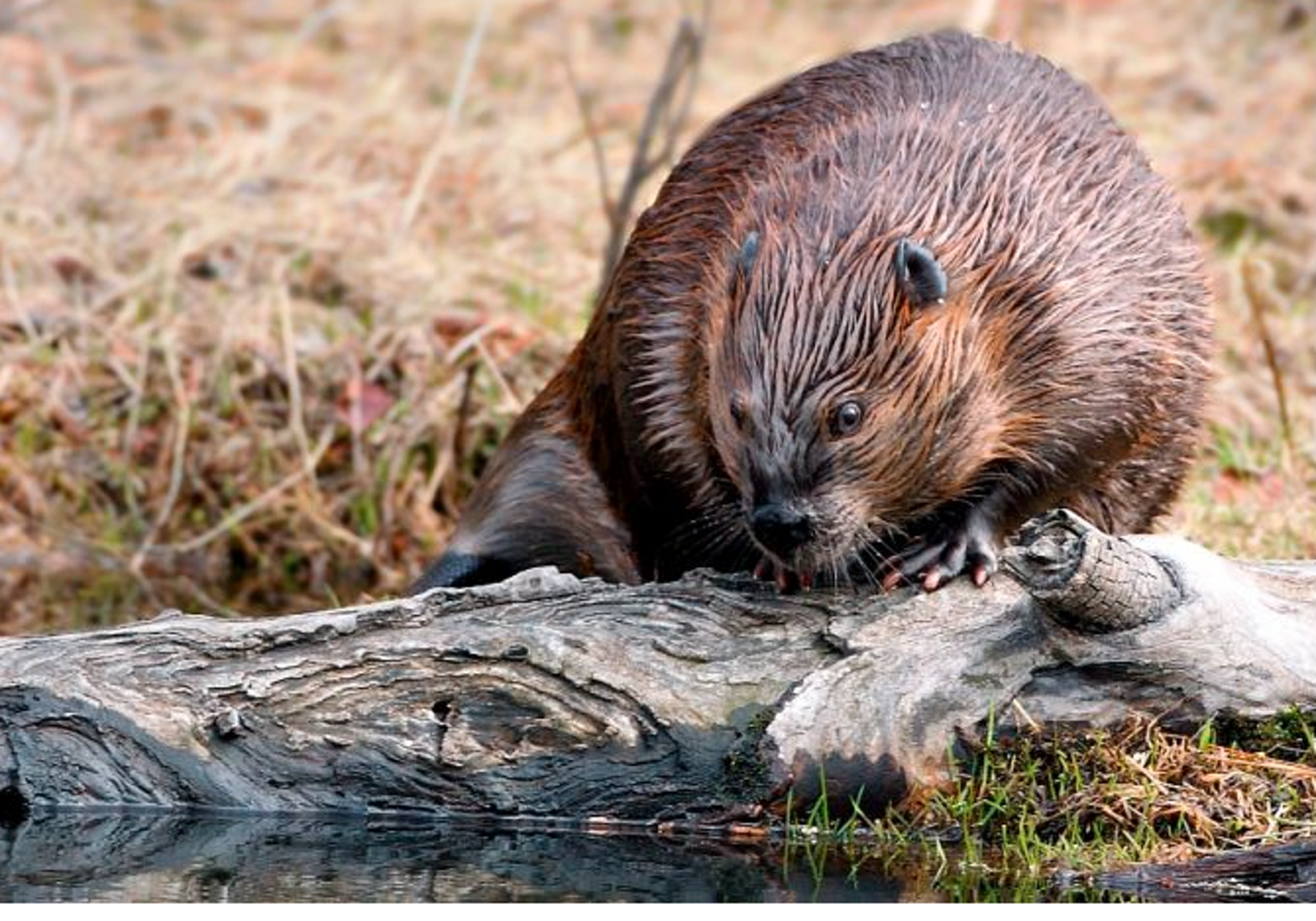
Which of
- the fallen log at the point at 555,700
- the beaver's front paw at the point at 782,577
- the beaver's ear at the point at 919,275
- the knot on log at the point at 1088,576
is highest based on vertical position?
the beaver's ear at the point at 919,275

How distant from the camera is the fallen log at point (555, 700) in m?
5.35

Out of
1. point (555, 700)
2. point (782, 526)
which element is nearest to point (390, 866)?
point (555, 700)

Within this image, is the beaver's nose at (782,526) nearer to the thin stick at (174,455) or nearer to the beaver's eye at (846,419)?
the beaver's eye at (846,419)

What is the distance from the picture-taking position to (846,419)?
17.1ft

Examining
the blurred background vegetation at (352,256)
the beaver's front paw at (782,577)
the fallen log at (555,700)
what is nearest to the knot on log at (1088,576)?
the fallen log at (555,700)

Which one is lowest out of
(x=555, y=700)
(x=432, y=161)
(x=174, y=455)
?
(x=555, y=700)

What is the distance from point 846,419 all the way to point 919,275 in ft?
1.15

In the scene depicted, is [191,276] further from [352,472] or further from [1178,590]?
[1178,590]

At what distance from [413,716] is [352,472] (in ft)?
11.7

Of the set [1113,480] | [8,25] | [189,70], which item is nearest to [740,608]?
[1113,480]

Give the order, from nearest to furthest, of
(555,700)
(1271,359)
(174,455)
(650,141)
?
(555,700)
(1271,359)
(174,455)
(650,141)

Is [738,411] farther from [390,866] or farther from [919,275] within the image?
[390,866]

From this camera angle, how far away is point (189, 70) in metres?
13.0

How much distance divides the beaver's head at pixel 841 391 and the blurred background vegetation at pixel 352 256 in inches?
84.8
